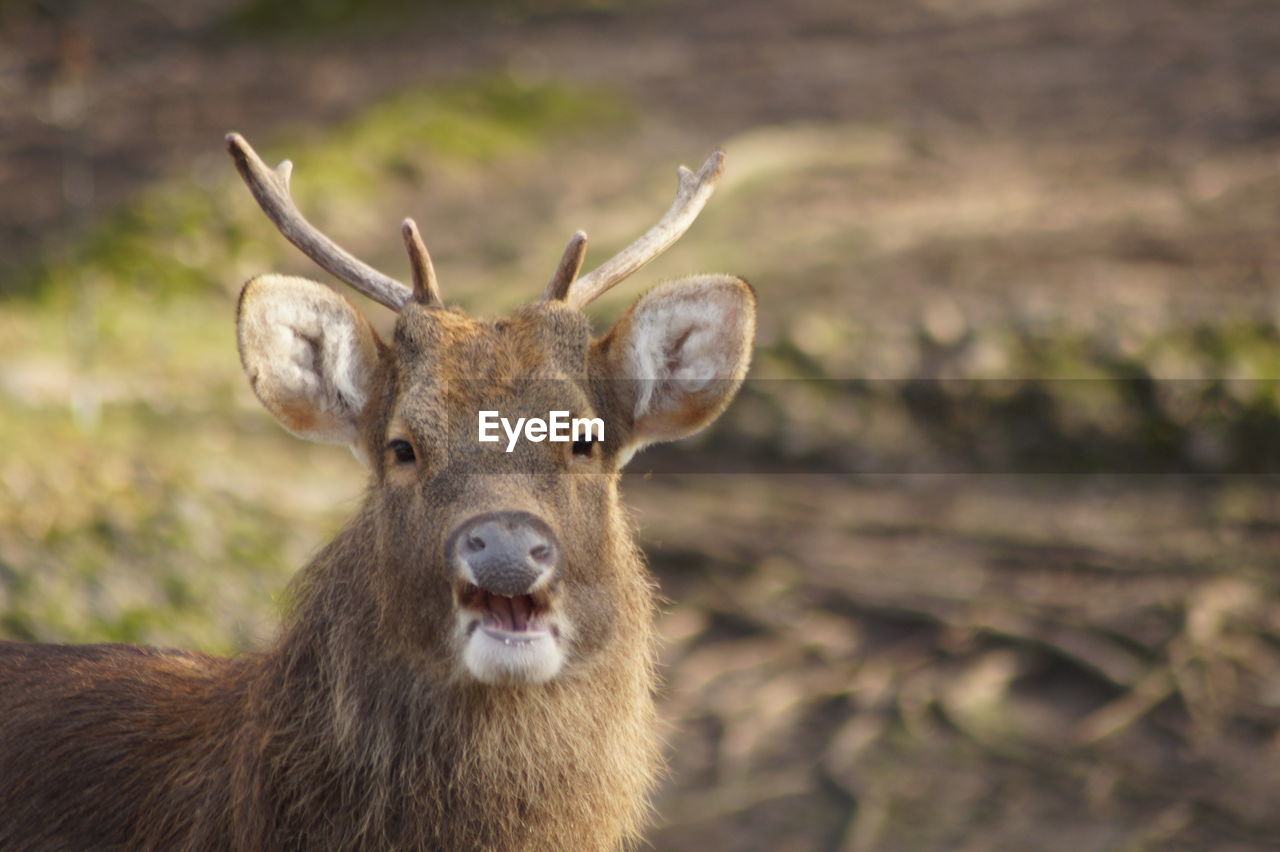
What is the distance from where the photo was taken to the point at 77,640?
6379 millimetres

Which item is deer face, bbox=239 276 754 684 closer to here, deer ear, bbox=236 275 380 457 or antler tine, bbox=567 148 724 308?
deer ear, bbox=236 275 380 457

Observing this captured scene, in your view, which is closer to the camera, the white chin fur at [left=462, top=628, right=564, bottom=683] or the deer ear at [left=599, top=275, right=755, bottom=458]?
A: the white chin fur at [left=462, top=628, right=564, bottom=683]

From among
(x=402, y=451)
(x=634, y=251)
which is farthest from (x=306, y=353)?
(x=634, y=251)

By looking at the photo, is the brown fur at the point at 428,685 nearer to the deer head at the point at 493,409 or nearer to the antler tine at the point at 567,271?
the deer head at the point at 493,409

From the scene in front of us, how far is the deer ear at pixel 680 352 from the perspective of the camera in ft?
12.7

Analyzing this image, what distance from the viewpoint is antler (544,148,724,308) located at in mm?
3900

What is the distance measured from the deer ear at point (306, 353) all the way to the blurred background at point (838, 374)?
2.65ft

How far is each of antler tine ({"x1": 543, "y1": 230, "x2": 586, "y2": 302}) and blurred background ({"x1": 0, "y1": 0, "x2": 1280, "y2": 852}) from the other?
130cm

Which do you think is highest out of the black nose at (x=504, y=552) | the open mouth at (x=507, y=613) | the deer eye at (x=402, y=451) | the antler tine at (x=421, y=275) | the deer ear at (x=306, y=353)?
the antler tine at (x=421, y=275)

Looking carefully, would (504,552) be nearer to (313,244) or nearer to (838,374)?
(313,244)

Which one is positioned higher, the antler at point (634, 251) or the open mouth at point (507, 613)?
the antler at point (634, 251)

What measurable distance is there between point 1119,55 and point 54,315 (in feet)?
29.5

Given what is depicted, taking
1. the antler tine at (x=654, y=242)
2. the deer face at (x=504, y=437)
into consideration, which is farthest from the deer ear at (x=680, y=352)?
the antler tine at (x=654, y=242)

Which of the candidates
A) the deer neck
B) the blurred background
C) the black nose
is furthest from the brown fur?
the blurred background
